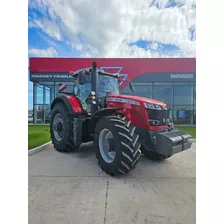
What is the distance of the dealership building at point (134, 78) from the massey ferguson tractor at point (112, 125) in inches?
6.4

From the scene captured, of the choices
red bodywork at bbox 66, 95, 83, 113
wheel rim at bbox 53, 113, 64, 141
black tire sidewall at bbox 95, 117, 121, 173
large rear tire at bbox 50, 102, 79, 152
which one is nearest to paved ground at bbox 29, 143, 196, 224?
black tire sidewall at bbox 95, 117, 121, 173

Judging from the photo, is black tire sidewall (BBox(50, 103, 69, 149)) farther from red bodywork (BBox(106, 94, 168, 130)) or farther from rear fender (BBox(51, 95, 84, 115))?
red bodywork (BBox(106, 94, 168, 130))

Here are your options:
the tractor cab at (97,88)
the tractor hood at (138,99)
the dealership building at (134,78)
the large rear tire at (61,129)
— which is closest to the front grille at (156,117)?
the tractor hood at (138,99)

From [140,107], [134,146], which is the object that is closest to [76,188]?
[134,146]

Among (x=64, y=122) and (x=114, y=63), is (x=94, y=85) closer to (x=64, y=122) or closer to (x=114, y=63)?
(x=114, y=63)

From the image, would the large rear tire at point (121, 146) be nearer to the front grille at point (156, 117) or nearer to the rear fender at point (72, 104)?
the front grille at point (156, 117)

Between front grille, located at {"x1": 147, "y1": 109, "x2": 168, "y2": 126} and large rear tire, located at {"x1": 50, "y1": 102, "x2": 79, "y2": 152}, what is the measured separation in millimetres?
1384

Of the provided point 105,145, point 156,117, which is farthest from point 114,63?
point 105,145

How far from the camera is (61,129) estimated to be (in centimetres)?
260

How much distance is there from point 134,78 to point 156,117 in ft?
5.07

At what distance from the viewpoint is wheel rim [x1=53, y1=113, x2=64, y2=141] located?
2599 mm

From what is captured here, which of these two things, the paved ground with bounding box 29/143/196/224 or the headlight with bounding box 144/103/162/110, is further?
the headlight with bounding box 144/103/162/110
